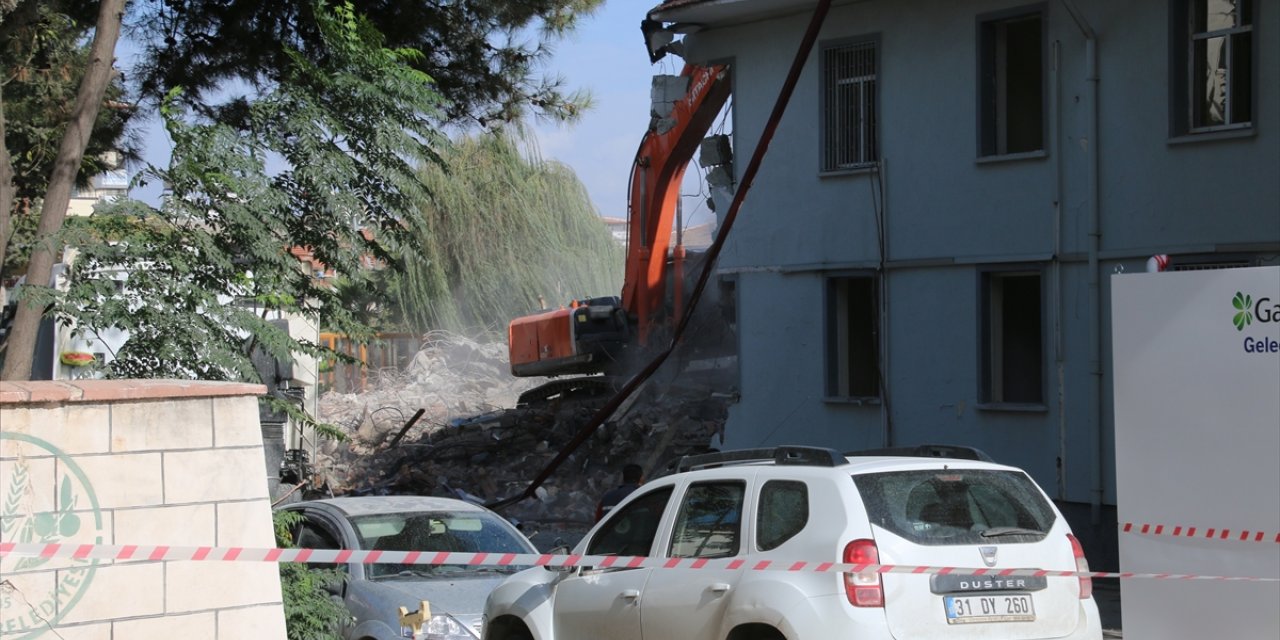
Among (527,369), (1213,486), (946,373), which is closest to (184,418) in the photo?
(1213,486)

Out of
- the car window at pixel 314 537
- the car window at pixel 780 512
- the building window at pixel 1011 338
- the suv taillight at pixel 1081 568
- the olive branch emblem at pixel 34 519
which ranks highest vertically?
the building window at pixel 1011 338

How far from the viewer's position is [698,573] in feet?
23.9

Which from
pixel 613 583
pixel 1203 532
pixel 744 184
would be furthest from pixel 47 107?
pixel 1203 532

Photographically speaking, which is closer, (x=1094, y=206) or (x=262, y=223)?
(x=262, y=223)

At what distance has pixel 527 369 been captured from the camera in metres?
24.7

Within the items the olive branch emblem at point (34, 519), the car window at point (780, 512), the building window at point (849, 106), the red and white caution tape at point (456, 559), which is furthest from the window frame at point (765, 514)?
the building window at point (849, 106)

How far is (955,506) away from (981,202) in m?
9.77

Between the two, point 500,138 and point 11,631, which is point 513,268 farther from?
point 11,631

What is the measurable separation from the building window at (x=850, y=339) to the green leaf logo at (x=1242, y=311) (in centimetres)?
997

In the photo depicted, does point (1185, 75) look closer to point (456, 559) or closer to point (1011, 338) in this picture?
point (1011, 338)

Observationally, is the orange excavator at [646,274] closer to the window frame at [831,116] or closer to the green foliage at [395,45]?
the window frame at [831,116]

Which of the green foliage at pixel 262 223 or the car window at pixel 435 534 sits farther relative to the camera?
the car window at pixel 435 534

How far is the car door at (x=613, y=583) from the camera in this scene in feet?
25.2

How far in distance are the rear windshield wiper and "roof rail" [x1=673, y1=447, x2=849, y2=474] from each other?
0.81 meters
